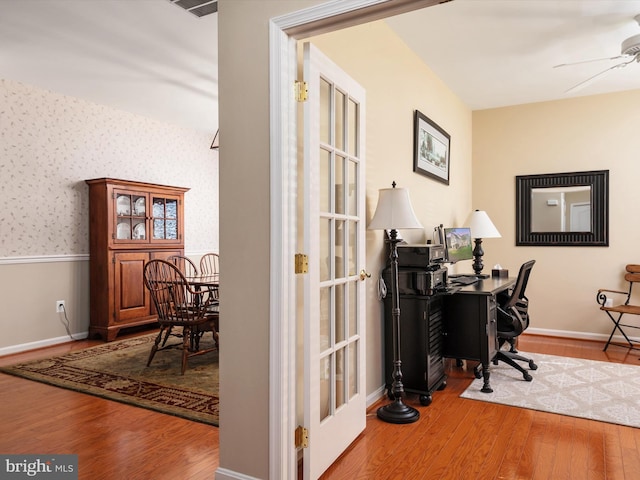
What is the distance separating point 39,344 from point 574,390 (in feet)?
16.3

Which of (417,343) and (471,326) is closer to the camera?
(417,343)

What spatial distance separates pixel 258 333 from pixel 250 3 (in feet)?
4.71

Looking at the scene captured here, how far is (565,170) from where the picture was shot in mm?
5277

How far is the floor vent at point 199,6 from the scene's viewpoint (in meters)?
3.02

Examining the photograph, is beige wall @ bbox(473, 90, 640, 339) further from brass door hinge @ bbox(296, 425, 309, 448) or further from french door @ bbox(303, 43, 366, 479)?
brass door hinge @ bbox(296, 425, 309, 448)

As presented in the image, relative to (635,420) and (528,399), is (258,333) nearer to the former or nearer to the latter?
(528,399)

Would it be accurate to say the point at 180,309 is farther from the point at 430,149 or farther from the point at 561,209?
the point at 561,209

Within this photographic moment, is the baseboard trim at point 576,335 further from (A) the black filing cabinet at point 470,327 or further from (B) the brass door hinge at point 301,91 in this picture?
(B) the brass door hinge at point 301,91

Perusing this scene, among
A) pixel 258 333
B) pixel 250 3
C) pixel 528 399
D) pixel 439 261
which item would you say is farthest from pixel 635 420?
pixel 250 3

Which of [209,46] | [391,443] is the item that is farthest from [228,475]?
[209,46]

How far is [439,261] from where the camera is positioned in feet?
10.9

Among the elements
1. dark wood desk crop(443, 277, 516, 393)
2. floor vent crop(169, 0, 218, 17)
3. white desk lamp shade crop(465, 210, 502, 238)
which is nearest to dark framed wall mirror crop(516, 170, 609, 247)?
white desk lamp shade crop(465, 210, 502, 238)

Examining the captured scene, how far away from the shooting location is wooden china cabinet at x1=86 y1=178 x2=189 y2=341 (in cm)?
498

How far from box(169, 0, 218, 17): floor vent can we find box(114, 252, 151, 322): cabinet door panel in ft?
9.54
